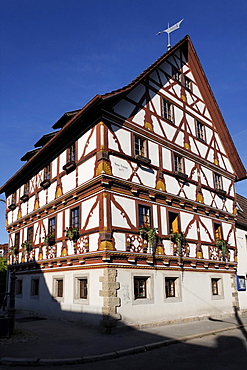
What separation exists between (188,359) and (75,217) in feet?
26.7

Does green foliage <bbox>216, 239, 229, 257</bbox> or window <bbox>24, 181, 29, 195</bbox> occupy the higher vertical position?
window <bbox>24, 181, 29, 195</bbox>

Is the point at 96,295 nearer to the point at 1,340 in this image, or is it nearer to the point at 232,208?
the point at 1,340

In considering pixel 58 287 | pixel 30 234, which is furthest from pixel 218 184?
pixel 30 234

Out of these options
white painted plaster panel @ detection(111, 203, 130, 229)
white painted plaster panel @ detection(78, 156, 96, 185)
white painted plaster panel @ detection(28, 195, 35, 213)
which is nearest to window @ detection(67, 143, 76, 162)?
white painted plaster panel @ detection(78, 156, 96, 185)

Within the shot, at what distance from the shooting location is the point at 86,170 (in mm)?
14422

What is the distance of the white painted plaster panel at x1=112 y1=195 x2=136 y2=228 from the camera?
44.5 ft

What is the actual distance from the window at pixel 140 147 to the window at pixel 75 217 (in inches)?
147

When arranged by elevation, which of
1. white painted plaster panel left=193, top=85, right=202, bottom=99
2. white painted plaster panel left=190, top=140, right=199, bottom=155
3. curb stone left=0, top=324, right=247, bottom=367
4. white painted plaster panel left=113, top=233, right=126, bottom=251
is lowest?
curb stone left=0, top=324, right=247, bottom=367

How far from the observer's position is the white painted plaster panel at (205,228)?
17.8 m

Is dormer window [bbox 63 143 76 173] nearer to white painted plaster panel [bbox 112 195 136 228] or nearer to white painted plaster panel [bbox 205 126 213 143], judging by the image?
white painted plaster panel [bbox 112 195 136 228]

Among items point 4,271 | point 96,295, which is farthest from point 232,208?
point 4,271

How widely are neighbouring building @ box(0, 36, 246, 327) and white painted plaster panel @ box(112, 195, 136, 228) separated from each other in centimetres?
4

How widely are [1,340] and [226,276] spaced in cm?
1293

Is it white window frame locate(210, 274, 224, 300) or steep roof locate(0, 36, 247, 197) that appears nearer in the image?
steep roof locate(0, 36, 247, 197)
